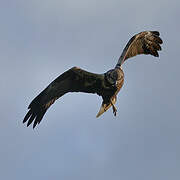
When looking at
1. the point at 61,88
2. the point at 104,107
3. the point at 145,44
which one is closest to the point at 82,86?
the point at 61,88

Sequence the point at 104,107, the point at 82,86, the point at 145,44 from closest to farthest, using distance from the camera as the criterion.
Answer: the point at 104,107 → the point at 82,86 → the point at 145,44

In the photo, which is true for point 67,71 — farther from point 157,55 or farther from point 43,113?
point 157,55

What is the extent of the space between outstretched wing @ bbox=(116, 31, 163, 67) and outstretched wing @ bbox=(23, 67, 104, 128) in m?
1.75

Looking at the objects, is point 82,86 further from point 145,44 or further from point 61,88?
point 145,44

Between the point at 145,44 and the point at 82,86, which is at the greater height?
the point at 145,44

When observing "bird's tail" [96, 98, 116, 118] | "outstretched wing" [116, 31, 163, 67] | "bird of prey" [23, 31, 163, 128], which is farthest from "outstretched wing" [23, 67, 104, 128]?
"outstretched wing" [116, 31, 163, 67]

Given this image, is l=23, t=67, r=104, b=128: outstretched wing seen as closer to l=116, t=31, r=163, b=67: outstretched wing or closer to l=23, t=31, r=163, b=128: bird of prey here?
l=23, t=31, r=163, b=128: bird of prey

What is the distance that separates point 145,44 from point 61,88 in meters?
3.14

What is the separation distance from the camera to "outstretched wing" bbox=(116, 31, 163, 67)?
89.7 feet

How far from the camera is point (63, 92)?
2627cm

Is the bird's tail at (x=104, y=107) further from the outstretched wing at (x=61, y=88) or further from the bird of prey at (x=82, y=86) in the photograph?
the outstretched wing at (x=61, y=88)

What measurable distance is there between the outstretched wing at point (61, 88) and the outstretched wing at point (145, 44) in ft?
5.74

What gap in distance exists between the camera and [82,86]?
26156 mm

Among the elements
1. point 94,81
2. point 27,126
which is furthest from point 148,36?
point 27,126
